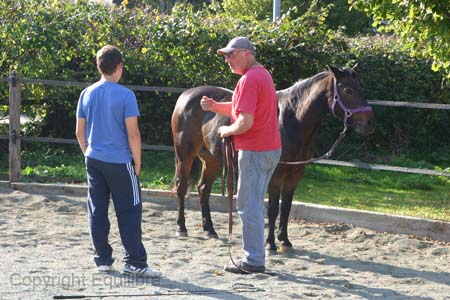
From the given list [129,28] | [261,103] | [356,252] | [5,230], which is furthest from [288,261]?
[129,28]

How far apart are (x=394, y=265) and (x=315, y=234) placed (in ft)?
4.52

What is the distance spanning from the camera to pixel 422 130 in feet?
45.0

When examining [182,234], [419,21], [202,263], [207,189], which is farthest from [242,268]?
[419,21]

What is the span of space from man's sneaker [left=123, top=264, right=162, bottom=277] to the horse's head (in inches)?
93.1

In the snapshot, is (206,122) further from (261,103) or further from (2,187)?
(2,187)

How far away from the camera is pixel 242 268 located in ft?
22.4

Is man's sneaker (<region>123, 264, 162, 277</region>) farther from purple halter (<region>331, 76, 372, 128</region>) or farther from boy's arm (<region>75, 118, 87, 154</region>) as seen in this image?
purple halter (<region>331, 76, 372, 128</region>)

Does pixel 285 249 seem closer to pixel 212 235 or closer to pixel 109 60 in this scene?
pixel 212 235

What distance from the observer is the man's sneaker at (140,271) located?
21.6 feet

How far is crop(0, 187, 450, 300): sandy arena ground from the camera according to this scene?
630 cm

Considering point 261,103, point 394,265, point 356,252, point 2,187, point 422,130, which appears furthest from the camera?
point 422,130

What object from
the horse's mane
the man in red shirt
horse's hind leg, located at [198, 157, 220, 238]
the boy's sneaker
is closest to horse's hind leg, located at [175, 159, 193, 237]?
horse's hind leg, located at [198, 157, 220, 238]

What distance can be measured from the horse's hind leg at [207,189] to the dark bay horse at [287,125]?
0.03 feet

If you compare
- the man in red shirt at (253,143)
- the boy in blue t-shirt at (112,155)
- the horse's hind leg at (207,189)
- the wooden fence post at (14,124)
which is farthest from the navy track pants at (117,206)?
the wooden fence post at (14,124)
